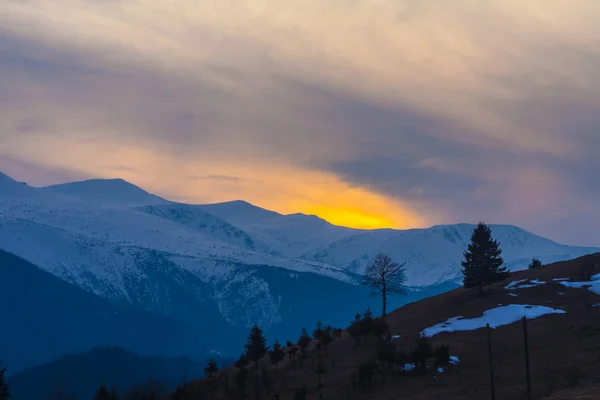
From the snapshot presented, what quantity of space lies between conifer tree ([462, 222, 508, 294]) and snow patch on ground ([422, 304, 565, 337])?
8.92 metres

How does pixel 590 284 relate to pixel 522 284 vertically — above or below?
below

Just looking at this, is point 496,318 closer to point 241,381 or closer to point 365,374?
point 365,374

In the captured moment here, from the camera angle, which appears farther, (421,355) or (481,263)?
(481,263)

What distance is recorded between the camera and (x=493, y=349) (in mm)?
65688

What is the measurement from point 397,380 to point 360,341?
17.7 m

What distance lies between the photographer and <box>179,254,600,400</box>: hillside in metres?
55.5

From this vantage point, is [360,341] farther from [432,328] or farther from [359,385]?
[359,385]

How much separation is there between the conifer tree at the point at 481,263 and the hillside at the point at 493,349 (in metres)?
1.66

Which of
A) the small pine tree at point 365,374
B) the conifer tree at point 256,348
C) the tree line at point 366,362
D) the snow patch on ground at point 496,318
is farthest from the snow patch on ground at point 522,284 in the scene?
the conifer tree at point 256,348

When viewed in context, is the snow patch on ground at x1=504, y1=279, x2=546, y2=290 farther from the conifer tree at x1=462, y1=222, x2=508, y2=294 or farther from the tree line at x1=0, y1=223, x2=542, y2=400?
the conifer tree at x1=462, y1=222, x2=508, y2=294

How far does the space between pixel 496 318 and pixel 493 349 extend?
9719mm

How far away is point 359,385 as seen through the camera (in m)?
63.4

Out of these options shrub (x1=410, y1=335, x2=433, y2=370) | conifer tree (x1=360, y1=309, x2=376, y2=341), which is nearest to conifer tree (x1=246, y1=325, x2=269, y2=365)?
conifer tree (x1=360, y1=309, x2=376, y2=341)

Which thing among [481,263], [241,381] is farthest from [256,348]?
[481,263]
